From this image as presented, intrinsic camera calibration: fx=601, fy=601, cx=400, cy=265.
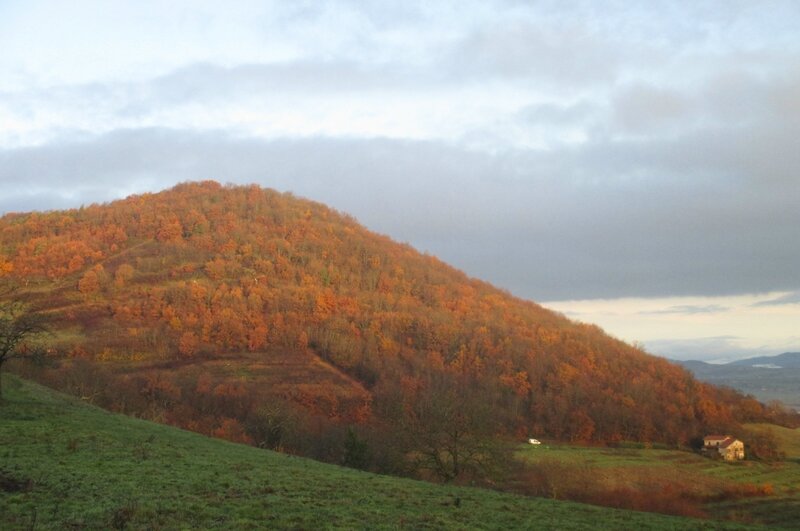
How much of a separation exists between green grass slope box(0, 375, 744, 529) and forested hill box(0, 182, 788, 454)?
38480 millimetres

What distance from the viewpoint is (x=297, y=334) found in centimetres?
12044

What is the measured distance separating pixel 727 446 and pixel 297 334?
76881 millimetres

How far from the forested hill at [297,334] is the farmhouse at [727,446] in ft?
24.6

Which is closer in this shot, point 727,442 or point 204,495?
point 204,495

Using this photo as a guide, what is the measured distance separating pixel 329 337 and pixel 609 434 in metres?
55.5

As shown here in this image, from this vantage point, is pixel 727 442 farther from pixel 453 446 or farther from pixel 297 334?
pixel 297 334

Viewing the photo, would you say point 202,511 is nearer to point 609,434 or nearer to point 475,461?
point 475,461

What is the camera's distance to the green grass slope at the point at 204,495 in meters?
14.9

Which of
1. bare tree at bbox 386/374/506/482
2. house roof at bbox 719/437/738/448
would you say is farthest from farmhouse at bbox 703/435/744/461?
bare tree at bbox 386/374/506/482

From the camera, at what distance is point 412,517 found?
17.0 m

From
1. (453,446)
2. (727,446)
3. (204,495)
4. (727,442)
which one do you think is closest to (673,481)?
(727,446)

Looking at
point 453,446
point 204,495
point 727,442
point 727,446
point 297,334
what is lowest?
point 727,446

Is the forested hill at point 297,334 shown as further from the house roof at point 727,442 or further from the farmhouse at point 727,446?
the house roof at point 727,442

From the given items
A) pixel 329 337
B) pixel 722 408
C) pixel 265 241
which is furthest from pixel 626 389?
pixel 265 241
